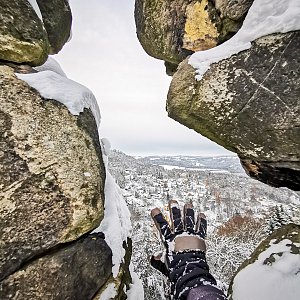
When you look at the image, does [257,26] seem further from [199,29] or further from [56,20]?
[56,20]

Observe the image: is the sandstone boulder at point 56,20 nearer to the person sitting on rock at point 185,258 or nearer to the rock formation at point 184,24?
the rock formation at point 184,24

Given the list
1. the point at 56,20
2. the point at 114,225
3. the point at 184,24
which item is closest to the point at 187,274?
the point at 114,225

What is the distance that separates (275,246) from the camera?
3240mm

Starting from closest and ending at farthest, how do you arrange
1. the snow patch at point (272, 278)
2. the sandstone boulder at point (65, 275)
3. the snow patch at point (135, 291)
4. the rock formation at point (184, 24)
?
the snow patch at point (272, 278)
the sandstone boulder at point (65, 275)
the rock formation at point (184, 24)
the snow patch at point (135, 291)

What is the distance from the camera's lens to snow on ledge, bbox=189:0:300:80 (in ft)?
10.0

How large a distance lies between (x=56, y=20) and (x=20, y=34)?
78.6 inches

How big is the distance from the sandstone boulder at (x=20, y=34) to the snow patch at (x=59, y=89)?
1.19 ft

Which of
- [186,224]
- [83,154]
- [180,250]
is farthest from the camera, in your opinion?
[83,154]

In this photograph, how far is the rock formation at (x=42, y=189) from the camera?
9.99 ft

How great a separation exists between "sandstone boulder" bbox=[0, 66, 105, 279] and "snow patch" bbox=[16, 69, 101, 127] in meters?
0.11

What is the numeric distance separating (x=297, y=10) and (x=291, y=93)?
1018mm

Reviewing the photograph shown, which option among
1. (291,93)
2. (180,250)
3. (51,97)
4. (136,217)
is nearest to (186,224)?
(180,250)

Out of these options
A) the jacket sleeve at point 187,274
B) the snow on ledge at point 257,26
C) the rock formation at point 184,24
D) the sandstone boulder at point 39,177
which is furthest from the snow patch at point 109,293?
the rock formation at point 184,24

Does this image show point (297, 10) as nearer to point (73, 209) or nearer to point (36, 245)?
point (73, 209)
